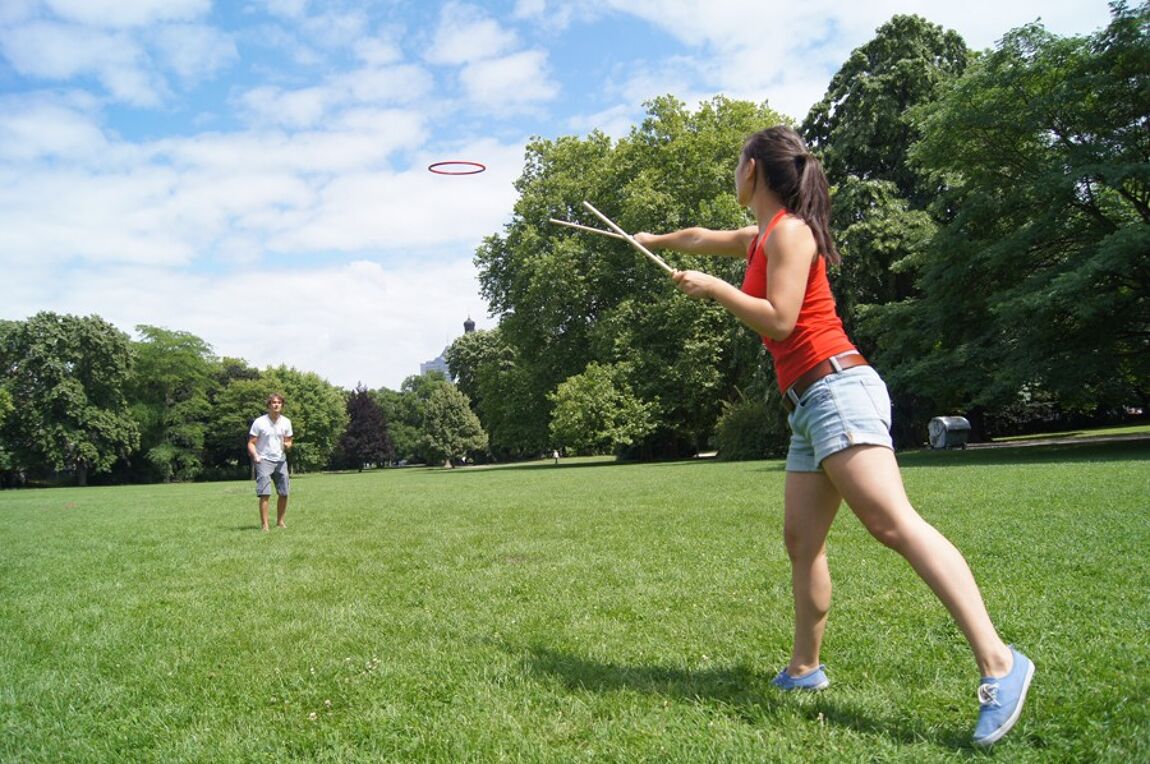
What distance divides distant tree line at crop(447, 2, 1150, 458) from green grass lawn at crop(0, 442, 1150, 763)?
15.4 m

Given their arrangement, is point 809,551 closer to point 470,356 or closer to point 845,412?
point 845,412

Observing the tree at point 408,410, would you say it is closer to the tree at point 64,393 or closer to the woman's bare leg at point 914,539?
the tree at point 64,393

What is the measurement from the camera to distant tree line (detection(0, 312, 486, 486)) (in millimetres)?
55781

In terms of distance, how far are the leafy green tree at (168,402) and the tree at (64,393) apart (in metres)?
3.19

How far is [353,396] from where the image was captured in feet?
298

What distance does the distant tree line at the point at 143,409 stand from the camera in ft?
183

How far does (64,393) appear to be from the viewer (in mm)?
55281

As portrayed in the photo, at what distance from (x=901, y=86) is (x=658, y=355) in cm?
1546

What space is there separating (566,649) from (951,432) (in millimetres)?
27696

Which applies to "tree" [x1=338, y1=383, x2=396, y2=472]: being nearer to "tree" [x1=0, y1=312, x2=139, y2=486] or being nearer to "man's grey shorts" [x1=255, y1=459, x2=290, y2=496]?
"tree" [x1=0, y1=312, x2=139, y2=486]

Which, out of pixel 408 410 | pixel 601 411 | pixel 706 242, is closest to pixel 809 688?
pixel 706 242

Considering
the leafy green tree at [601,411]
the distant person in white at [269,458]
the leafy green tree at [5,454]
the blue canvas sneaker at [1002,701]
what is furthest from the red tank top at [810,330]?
the leafy green tree at [5,454]

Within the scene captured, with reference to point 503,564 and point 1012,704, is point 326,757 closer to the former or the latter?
point 1012,704

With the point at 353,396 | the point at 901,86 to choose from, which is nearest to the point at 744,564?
the point at 901,86
